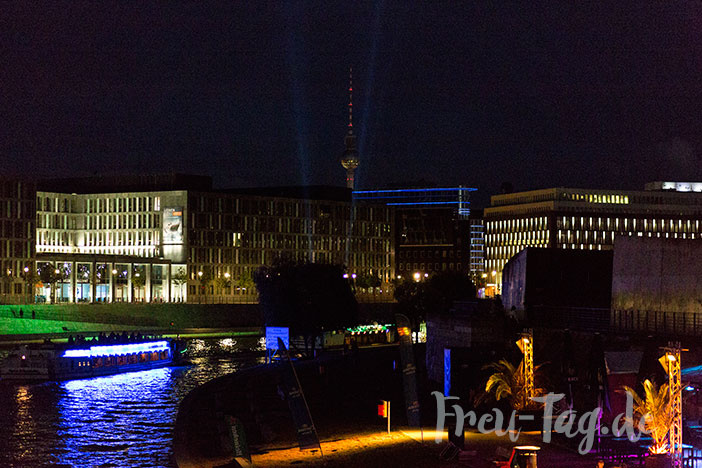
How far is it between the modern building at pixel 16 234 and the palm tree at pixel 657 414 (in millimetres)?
135960

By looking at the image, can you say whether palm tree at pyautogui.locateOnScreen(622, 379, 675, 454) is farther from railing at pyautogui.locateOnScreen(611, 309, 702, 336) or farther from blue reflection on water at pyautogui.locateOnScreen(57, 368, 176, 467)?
blue reflection on water at pyautogui.locateOnScreen(57, 368, 176, 467)

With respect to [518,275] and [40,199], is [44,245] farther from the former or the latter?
[518,275]

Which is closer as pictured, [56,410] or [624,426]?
[624,426]

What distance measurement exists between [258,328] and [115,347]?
69077 mm

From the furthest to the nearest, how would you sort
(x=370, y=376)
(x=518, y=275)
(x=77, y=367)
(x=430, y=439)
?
(x=77, y=367)
(x=370, y=376)
(x=518, y=275)
(x=430, y=439)

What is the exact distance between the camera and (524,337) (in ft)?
132

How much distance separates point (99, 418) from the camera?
53.8m

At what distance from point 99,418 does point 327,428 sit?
45.6 ft

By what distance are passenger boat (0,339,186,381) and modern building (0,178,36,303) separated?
74283mm

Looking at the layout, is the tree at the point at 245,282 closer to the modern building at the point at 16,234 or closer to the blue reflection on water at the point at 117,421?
the modern building at the point at 16,234

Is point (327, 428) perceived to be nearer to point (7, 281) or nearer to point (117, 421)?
point (117, 421)

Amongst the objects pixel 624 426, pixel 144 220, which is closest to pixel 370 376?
pixel 624 426

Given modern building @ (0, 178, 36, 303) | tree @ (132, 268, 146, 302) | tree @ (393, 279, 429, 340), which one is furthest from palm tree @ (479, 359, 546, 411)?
tree @ (132, 268, 146, 302)

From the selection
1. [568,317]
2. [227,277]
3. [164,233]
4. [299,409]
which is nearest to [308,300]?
[568,317]
